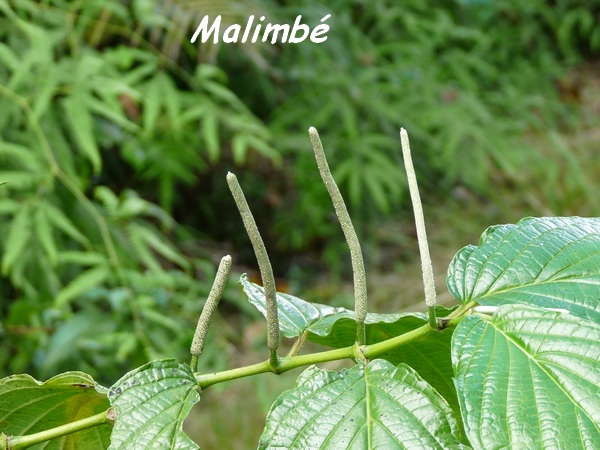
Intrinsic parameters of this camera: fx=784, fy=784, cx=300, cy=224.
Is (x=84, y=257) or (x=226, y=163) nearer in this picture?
(x=84, y=257)

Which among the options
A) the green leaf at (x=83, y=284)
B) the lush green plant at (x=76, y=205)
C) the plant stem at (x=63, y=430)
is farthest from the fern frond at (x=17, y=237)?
the plant stem at (x=63, y=430)

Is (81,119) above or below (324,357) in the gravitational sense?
above

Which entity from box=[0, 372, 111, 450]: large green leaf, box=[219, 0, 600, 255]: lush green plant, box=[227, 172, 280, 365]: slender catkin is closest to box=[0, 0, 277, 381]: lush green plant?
box=[219, 0, 600, 255]: lush green plant

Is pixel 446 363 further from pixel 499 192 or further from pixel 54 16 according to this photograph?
pixel 499 192

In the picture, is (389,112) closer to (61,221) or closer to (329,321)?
(61,221)

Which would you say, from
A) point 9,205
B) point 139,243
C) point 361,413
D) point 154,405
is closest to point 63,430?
point 154,405

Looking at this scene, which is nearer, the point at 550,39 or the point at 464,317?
the point at 464,317

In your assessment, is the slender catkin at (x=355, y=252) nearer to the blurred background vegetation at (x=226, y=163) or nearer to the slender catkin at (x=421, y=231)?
the slender catkin at (x=421, y=231)

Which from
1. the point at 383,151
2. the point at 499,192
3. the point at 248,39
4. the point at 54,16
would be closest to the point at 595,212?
the point at 499,192
